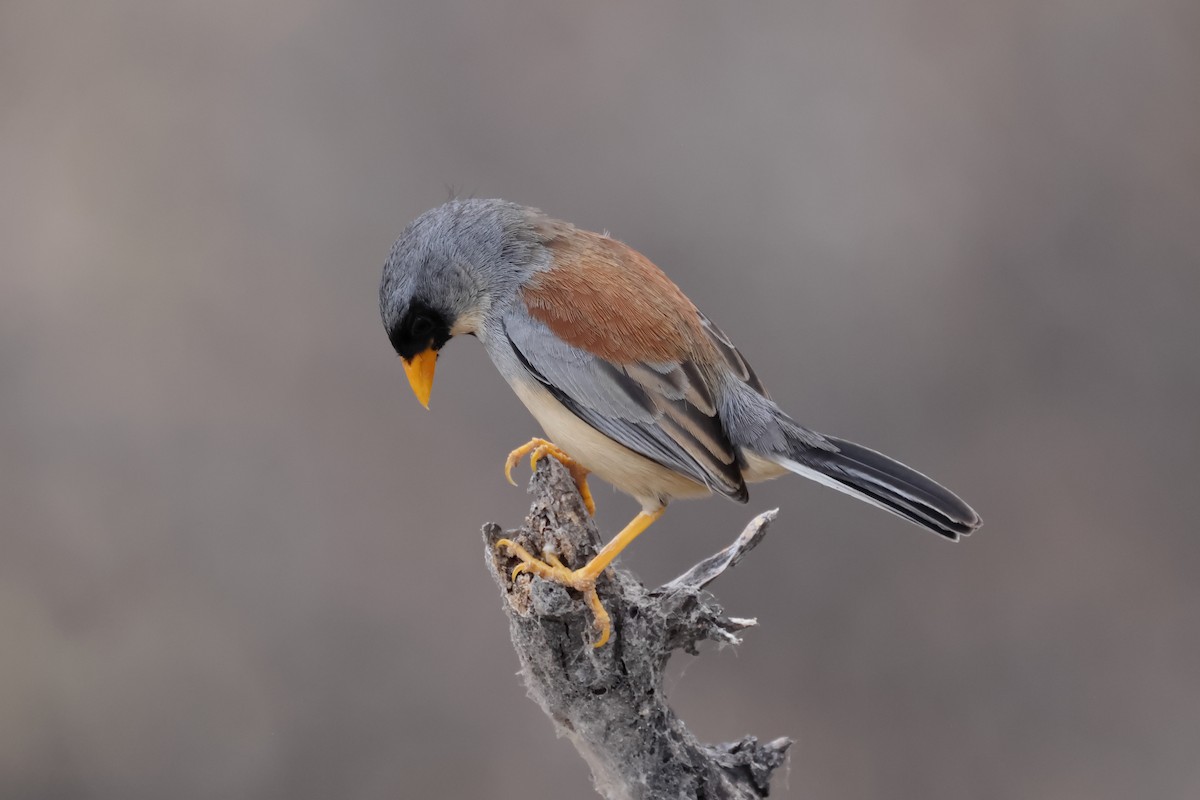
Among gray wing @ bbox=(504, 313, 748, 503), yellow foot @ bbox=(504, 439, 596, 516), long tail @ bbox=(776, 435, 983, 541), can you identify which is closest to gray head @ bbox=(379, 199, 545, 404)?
gray wing @ bbox=(504, 313, 748, 503)

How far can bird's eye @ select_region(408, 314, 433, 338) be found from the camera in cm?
296

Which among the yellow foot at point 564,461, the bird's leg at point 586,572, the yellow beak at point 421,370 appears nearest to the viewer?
the bird's leg at point 586,572

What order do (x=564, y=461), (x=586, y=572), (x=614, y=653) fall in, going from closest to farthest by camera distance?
1. (x=586, y=572)
2. (x=614, y=653)
3. (x=564, y=461)

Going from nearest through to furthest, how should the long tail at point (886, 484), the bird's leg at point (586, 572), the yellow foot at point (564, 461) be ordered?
the bird's leg at point (586, 572) → the long tail at point (886, 484) → the yellow foot at point (564, 461)

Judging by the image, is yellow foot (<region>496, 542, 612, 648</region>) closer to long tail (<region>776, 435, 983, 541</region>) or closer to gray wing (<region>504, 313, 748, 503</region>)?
gray wing (<region>504, 313, 748, 503</region>)

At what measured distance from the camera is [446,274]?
9.70 feet

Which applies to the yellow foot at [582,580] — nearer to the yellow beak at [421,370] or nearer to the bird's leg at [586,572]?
the bird's leg at [586,572]

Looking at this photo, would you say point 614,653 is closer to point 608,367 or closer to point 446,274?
point 608,367

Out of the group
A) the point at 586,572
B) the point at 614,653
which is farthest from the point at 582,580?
the point at 614,653

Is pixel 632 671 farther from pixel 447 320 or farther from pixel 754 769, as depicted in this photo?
pixel 447 320

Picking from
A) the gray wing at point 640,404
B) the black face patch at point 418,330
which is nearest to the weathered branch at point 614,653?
the gray wing at point 640,404

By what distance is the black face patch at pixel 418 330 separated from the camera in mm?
2945

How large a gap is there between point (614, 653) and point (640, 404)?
63 centimetres

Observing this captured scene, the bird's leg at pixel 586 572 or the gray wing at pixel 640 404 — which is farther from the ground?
the gray wing at pixel 640 404
